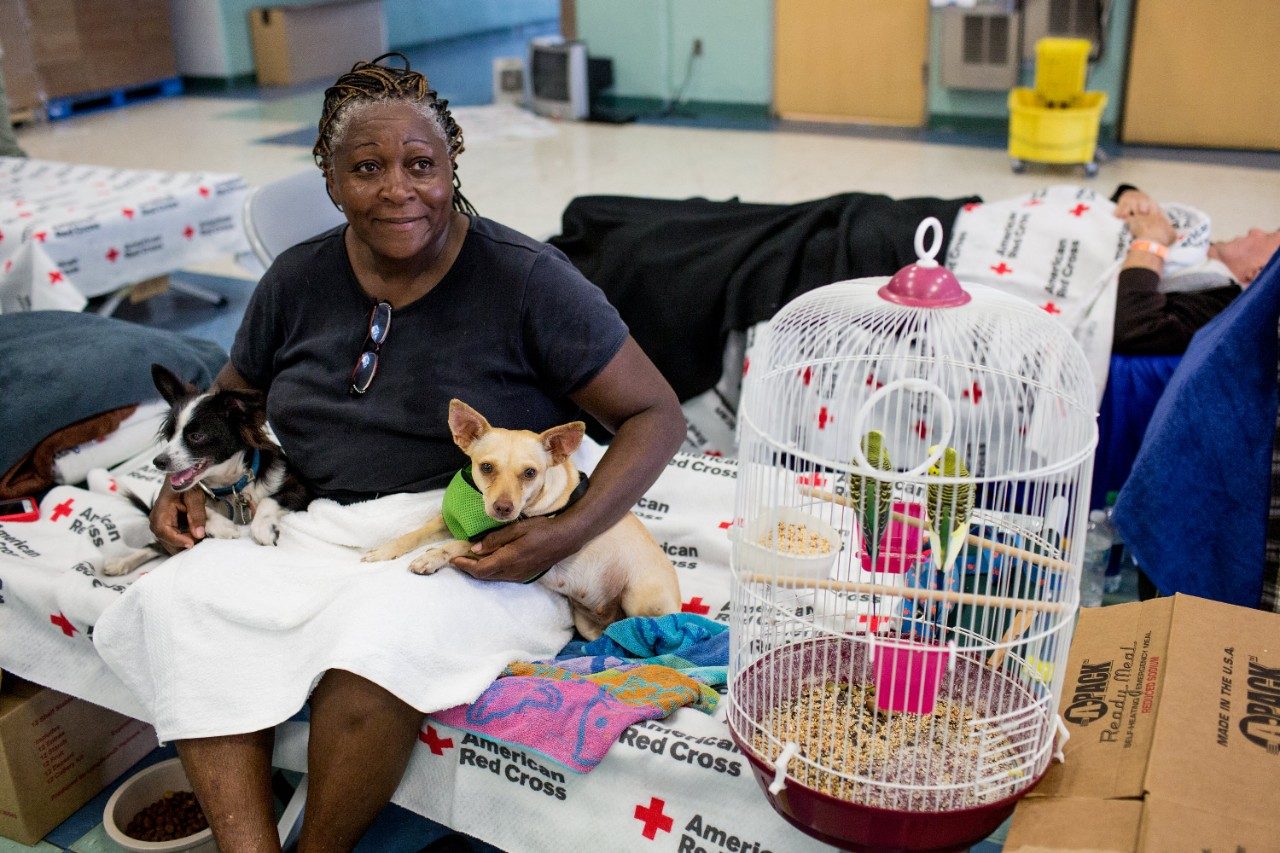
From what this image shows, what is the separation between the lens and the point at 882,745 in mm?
→ 1337

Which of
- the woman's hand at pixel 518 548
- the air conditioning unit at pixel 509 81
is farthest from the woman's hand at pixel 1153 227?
the air conditioning unit at pixel 509 81

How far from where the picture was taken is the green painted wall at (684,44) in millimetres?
7664

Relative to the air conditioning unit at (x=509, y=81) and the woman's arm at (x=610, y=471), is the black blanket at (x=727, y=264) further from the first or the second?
the air conditioning unit at (x=509, y=81)

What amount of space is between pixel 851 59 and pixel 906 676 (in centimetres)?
664

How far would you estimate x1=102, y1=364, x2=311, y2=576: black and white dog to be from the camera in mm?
1806

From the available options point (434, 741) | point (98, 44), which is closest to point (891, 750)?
point (434, 741)

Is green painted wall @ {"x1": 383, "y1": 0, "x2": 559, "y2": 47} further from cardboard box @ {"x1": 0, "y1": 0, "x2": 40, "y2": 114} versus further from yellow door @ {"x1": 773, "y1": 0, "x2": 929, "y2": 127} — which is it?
yellow door @ {"x1": 773, "y1": 0, "x2": 929, "y2": 127}

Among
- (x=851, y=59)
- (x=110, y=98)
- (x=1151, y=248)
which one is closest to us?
(x=1151, y=248)

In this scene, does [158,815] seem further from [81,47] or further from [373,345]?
[81,47]

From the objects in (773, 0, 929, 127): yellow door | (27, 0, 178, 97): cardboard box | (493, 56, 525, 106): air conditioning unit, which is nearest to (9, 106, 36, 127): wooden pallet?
(27, 0, 178, 97): cardboard box

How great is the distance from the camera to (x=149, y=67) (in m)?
8.88

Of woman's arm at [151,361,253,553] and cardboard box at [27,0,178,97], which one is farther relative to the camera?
cardboard box at [27,0,178,97]

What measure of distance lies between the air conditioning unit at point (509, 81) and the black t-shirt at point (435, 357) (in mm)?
6603

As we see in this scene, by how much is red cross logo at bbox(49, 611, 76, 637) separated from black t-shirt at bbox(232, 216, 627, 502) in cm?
45
